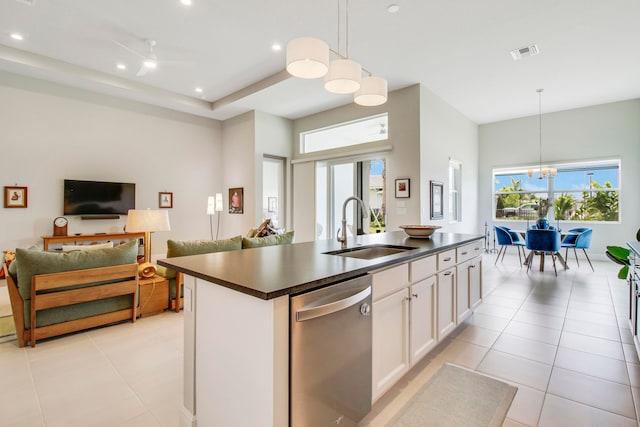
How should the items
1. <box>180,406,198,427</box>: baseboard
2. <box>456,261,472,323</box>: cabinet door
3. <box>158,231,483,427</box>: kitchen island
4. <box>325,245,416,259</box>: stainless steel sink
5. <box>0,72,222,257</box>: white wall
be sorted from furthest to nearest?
<box>0,72,222,257</box>: white wall < <box>456,261,472,323</box>: cabinet door < <box>325,245,416,259</box>: stainless steel sink < <box>180,406,198,427</box>: baseboard < <box>158,231,483,427</box>: kitchen island

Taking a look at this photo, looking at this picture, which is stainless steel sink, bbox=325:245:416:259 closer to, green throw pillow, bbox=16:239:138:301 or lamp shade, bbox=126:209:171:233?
green throw pillow, bbox=16:239:138:301

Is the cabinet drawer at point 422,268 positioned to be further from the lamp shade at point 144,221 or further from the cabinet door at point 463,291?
the lamp shade at point 144,221

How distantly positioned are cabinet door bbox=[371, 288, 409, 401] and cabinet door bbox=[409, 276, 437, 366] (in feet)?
0.31

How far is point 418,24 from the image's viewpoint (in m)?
3.60

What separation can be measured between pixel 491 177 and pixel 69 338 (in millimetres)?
8597

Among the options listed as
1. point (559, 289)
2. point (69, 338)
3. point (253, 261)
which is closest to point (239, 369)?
point (253, 261)

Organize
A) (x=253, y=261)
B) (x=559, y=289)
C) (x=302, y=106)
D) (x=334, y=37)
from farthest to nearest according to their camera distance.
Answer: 1. (x=302, y=106)
2. (x=559, y=289)
3. (x=334, y=37)
4. (x=253, y=261)

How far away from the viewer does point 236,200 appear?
688 cm

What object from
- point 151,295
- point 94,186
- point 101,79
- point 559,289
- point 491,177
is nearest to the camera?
point 151,295

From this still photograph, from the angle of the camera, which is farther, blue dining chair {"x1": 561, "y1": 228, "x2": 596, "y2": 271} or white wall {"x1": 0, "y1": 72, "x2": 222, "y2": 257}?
blue dining chair {"x1": 561, "y1": 228, "x2": 596, "y2": 271}

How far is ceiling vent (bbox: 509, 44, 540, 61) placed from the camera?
4095 mm

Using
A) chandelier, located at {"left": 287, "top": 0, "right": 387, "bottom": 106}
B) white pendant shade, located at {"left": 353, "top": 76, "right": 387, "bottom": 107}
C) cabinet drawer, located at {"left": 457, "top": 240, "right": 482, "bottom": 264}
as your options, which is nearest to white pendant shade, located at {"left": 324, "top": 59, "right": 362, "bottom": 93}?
chandelier, located at {"left": 287, "top": 0, "right": 387, "bottom": 106}

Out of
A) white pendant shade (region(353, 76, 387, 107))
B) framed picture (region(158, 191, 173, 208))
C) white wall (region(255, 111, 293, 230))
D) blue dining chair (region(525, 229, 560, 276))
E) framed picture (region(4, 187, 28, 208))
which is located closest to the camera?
white pendant shade (region(353, 76, 387, 107))

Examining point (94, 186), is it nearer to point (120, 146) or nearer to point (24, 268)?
point (120, 146)
